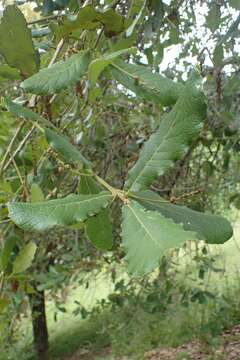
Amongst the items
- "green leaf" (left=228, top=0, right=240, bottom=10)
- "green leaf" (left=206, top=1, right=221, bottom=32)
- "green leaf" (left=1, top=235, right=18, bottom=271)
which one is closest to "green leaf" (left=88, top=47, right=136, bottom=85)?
"green leaf" (left=1, top=235, right=18, bottom=271)

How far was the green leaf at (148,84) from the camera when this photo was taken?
0.68 meters

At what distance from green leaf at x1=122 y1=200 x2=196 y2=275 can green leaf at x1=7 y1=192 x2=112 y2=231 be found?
0.12 feet

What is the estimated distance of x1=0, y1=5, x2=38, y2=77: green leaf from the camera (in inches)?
28.3

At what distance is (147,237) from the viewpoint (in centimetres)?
48

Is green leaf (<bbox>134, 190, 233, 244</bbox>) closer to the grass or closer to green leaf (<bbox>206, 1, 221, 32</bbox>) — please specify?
green leaf (<bbox>206, 1, 221, 32</bbox>)

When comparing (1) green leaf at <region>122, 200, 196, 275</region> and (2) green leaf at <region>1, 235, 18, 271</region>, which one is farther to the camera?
(2) green leaf at <region>1, 235, 18, 271</region>

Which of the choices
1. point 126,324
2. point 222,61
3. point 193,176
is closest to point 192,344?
point 126,324

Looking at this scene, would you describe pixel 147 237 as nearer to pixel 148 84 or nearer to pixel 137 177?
pixel 137 177

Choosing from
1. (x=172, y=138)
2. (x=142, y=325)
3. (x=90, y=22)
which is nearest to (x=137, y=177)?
(x=172, y=138)

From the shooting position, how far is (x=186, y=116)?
61cm

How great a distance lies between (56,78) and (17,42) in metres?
0.10

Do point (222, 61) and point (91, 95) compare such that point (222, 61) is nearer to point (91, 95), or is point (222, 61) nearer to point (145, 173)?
point (91, 95)

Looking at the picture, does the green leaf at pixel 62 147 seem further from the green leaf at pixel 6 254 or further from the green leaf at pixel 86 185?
the green leaf at pixel 6 254

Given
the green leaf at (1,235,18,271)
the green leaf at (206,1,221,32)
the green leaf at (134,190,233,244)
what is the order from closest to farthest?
the green leaf at (134,190,233,244) → the green leaf at (1,235,18,271) → the green leaf at (206,1,221,32)
